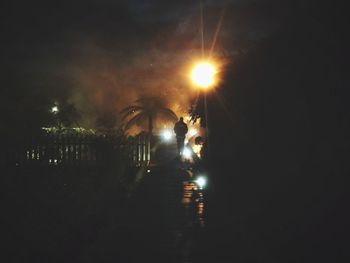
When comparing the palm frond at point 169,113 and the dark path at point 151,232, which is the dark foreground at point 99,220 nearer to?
the dark path at point 151,232

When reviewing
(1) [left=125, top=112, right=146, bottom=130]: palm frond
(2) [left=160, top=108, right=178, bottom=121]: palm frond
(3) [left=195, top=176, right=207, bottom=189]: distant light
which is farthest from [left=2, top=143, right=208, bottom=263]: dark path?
(2) [left=160, top=108, right=178, bottom=121]: palm frond

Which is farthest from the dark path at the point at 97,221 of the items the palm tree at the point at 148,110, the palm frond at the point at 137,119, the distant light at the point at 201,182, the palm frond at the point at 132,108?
the palm frond at the point at 132,108

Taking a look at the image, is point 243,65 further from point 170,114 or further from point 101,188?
point 170,114

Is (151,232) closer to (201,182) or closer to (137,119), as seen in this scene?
(201,182)

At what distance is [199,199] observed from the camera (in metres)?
10.2

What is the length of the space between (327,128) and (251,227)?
2978 mm

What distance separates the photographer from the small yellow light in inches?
486

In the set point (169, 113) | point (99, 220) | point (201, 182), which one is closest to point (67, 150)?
point (201, 182)

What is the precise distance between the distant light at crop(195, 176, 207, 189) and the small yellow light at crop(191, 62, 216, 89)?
289 cm

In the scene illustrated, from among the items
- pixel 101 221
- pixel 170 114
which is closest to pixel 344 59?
pixel 101 221

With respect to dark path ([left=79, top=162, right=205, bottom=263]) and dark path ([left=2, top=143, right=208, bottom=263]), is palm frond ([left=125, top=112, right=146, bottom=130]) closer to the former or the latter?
dark path ([left=2, top=143, right=208, bottom=263])

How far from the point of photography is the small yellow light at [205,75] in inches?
486

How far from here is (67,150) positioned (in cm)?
1677

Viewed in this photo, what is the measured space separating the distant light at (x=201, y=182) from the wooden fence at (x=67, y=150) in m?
3.68
